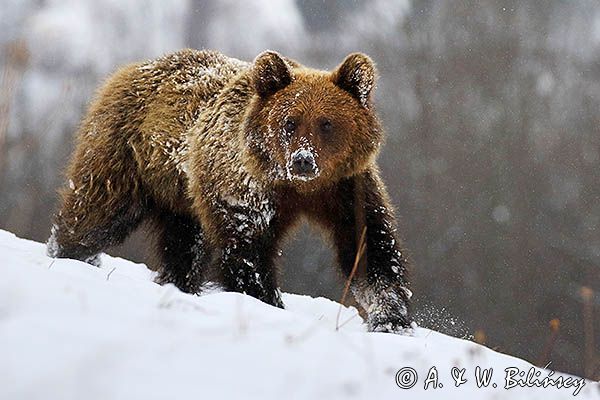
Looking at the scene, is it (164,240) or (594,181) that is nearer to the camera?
(164,240)

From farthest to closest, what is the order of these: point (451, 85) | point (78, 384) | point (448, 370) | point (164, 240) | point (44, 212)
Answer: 1. point (451, 85)
2. point (44, 212)
3. point (164, 240)
4. point (448, 370)
5. point (78, 384)

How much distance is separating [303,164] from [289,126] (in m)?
0.61

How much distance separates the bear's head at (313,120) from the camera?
20.8ft

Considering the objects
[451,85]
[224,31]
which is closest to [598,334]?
[451,85]

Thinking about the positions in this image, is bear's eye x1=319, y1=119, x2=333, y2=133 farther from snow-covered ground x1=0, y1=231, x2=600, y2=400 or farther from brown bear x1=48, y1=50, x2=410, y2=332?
snow-covered ground x1=0, y1=231, x2=600, y2=400

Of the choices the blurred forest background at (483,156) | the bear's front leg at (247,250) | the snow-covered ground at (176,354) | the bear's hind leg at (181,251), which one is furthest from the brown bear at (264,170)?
the blurred forest background at (483,156)

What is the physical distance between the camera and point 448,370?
3.46 meters

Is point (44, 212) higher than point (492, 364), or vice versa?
point (492, 364)

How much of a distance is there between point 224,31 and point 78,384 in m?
27.6

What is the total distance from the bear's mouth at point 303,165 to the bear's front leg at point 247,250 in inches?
24.5

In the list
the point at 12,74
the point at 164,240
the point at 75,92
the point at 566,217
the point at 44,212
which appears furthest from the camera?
the point at 566,217

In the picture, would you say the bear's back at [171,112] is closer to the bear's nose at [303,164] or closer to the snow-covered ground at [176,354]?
the bear's nose at [303,164]

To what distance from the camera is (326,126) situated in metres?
6.39

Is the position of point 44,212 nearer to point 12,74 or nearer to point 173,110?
point 173,110
